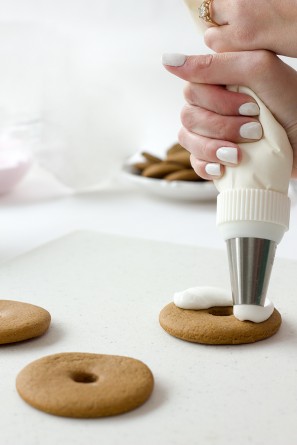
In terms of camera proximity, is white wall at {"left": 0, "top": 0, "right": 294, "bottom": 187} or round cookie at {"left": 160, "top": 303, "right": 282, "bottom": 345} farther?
white wall at {"left": 0, "top": 0, "right": 294, "bottom": 187}

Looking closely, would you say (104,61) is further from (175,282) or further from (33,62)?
(175,282)

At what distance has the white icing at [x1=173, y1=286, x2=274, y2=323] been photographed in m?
1.00

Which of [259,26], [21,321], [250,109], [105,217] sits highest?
[259,26]

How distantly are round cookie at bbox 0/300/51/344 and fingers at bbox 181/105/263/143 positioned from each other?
0.35m

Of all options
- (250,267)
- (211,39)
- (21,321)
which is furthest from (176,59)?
(21,321)

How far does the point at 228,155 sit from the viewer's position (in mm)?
969

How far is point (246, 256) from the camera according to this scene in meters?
0.96

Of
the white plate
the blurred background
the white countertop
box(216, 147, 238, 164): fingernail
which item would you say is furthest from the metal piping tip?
the blurred background

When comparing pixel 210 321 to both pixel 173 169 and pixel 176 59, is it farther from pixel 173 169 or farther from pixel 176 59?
pixel 173 169

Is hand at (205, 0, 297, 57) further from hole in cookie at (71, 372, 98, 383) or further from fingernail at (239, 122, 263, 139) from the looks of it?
hole in cookie at (71, 372, 98, 383)

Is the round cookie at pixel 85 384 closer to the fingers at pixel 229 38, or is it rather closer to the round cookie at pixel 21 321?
the round cookie at pixel 21 321

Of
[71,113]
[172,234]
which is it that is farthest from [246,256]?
[71,113]

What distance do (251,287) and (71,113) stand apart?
46.0 inches

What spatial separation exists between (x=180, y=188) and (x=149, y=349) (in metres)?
0.92
